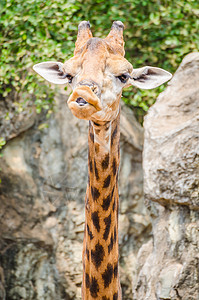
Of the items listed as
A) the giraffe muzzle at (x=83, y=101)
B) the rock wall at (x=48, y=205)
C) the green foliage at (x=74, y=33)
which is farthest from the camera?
the rock wall at (x=48, y=205)

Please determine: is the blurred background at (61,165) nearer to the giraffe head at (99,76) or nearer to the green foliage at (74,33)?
the green foliage at (74,33)

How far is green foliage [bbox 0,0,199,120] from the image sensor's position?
5129 mm

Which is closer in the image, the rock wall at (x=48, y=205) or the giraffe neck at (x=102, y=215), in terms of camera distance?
the giraffe neck at (x=102, y=215)

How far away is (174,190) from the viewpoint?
3.82m

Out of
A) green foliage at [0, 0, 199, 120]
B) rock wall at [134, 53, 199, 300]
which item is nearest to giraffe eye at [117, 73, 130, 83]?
rock wall at [134, 53, 199, 300]

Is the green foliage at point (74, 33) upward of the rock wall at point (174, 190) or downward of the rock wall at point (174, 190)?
upward

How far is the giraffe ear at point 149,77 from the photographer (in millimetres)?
3053

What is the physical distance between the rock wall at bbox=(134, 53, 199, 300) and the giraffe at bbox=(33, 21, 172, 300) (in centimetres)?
80

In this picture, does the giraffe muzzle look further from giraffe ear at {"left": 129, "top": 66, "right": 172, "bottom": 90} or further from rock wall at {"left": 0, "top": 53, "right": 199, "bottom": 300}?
rock wall at {"left": 0, "top": 53, "right": 199, "bottom": 300}

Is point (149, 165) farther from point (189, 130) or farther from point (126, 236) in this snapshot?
point (126, 236)

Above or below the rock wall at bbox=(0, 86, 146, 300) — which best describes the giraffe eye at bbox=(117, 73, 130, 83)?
above

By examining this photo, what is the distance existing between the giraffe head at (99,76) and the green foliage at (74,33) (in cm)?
208

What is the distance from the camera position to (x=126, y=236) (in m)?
5.94

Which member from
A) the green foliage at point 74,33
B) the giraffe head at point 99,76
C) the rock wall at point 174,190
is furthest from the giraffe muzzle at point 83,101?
the green foliage at point 74,33
